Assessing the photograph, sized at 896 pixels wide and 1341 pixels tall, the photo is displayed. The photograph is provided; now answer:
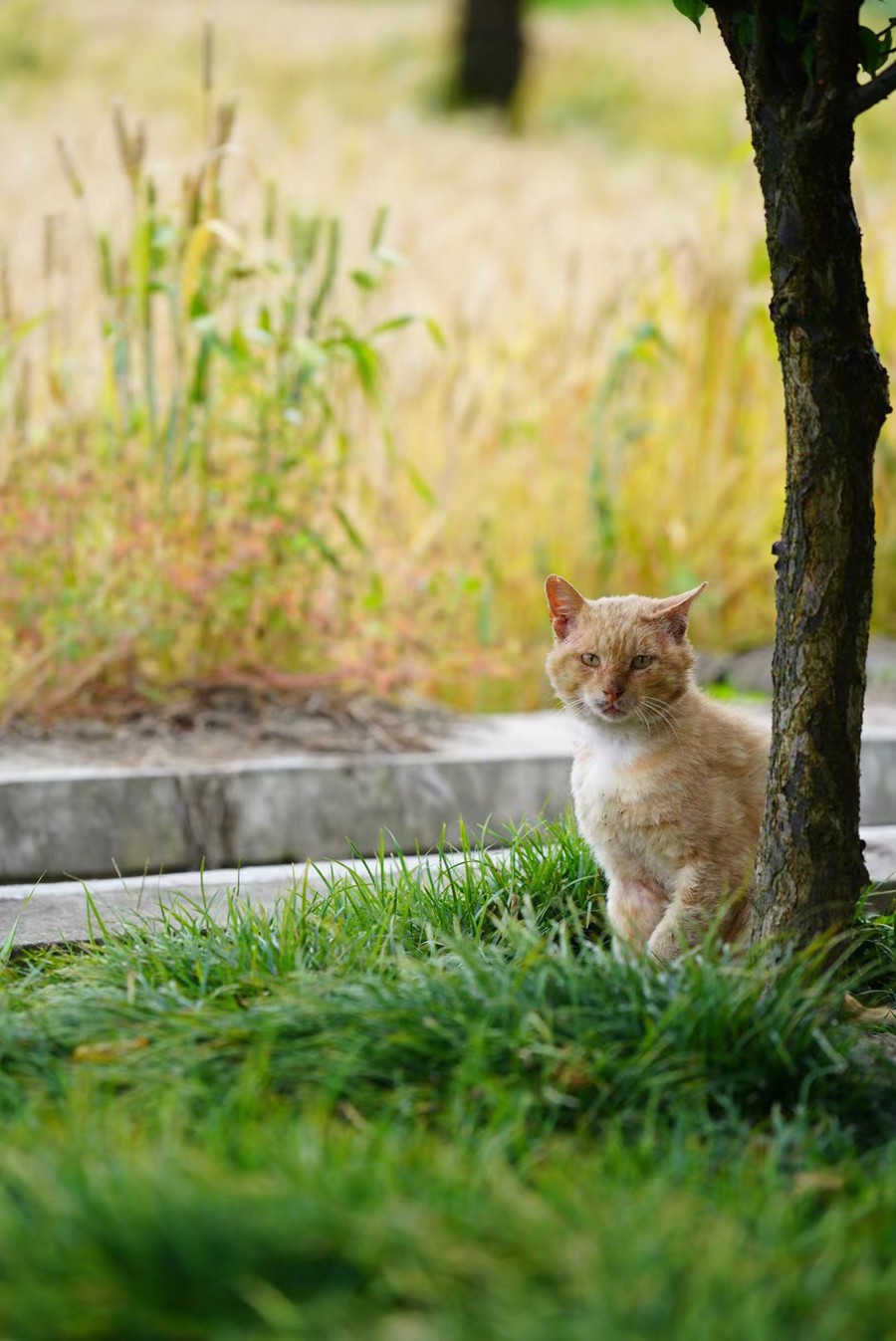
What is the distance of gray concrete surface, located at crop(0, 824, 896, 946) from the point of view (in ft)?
11.0

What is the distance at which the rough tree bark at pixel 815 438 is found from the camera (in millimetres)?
2746

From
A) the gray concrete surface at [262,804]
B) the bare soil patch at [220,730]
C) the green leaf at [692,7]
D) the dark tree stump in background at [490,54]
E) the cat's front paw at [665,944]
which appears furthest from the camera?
the dark tree stump in background at [490,54]

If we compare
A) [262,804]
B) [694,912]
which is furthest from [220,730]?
[694,912]

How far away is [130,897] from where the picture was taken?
3.56m

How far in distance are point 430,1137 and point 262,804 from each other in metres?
2.48

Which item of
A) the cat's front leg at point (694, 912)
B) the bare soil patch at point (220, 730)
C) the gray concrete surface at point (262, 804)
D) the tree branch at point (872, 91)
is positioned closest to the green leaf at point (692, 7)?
the tree branch at point (872, 91)

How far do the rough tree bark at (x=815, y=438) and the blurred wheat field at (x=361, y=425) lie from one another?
2.63m

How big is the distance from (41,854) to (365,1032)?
2.19m

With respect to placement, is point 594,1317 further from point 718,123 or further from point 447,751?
point 718,123

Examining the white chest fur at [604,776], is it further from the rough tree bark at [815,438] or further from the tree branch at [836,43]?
the tree branch at [836,43]

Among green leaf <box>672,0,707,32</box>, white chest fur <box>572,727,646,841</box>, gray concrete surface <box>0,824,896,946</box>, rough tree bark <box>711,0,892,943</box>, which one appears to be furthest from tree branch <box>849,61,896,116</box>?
gray concrete surface <box>0,824,896,946</box>

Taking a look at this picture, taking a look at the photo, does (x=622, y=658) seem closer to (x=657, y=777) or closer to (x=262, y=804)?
(x=657, y=777)

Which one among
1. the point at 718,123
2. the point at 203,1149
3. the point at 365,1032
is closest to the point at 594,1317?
the point at 203,1149

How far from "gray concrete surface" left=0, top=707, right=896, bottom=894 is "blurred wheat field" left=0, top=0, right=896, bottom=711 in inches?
29.7
